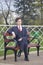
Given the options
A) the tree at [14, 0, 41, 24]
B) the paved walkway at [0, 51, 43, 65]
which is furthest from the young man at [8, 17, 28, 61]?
the tree at [14, 0, 41, 24]

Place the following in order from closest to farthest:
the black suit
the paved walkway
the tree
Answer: the paved walkway, the black suit, the tree

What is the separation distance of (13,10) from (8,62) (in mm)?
11027

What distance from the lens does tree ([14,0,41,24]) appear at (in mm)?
18906

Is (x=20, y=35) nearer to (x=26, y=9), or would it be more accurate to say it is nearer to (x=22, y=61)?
(x=22, y=61)

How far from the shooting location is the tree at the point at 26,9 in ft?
62.0

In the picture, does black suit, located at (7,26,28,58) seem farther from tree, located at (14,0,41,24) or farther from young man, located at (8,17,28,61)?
tree, located at (14,0,41,24)

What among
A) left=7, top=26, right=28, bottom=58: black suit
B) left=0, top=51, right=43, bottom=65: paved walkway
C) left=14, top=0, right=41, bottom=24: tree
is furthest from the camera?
left=14, top=0, right=41, bottom=24: tree

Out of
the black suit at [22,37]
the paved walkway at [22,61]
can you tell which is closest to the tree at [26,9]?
the paved walkway at [22,61]

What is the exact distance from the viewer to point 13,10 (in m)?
19.0

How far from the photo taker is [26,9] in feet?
62.5

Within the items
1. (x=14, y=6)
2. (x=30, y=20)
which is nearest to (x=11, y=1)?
(x=14, y=6)

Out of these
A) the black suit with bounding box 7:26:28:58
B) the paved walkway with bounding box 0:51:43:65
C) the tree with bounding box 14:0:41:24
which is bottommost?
the tree with bounding box 14:0:41:24

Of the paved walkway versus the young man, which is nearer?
A: the paved walkway


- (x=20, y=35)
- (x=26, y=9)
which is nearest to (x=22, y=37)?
(x=20, y=35)
